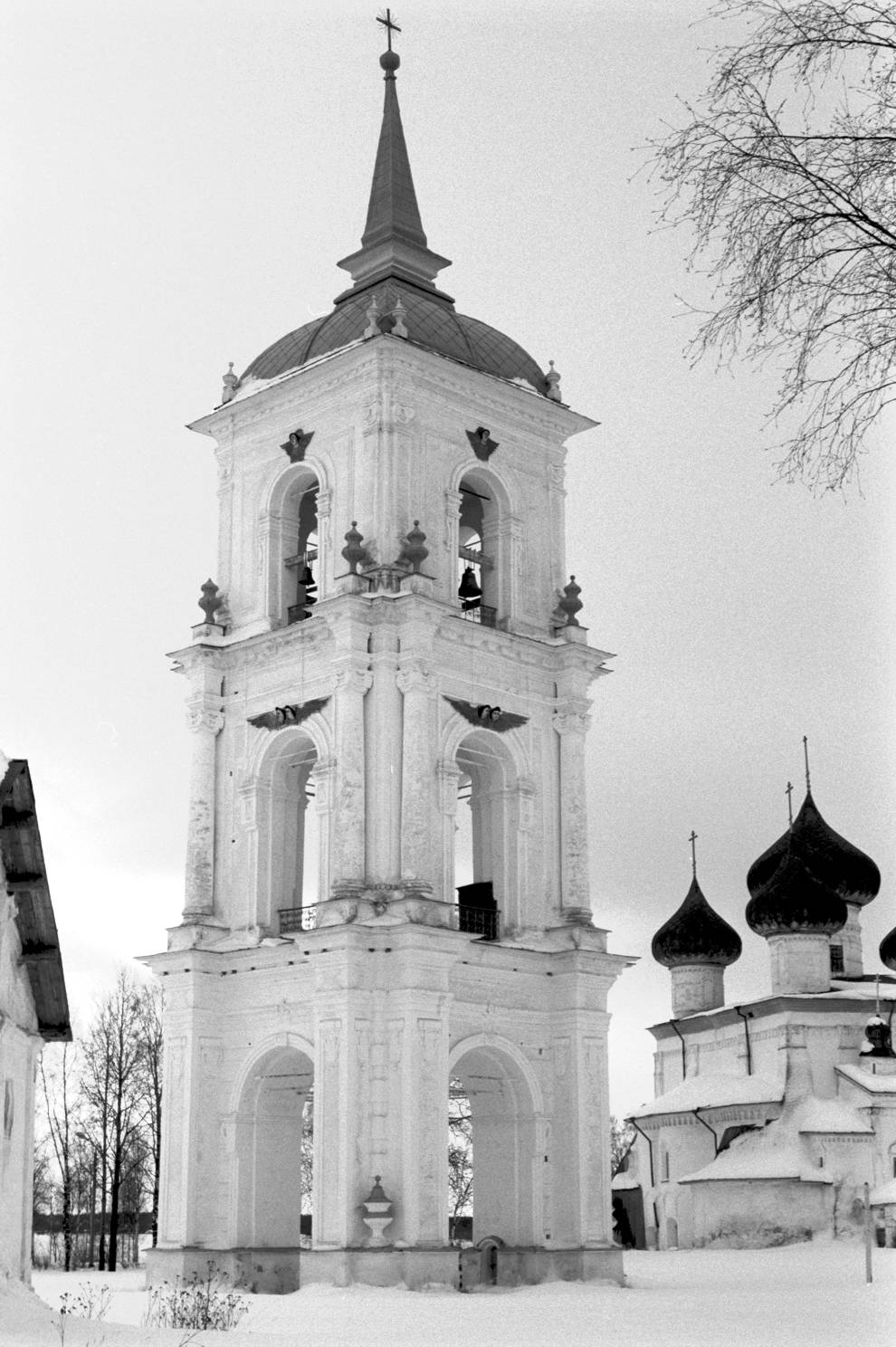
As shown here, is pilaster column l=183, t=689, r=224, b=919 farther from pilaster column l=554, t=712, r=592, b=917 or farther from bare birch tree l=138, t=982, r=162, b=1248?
bare birch tree l=138, t=982, r=162, b=1248

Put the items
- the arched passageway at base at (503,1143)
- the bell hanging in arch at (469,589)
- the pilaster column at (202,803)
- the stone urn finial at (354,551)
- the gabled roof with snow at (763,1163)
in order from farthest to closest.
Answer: the gabled roof with snow at (763,1163)
the bell hanging in arch at (469,589)
the pilaster column at (202,803)
the stone urn finial at (354,551)
the arched passageway at base at (503,1143)

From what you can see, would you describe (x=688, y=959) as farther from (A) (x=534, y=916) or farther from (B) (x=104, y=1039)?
(A) (x=534, y=916)

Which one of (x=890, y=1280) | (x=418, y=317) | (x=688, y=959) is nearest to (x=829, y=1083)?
(x=688, y=959)

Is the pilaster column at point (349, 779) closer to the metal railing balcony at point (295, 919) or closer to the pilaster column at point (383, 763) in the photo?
the pilaster column at point (383, 763)

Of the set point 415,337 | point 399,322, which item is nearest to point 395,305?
point 415,337

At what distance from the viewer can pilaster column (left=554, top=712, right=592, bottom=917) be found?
28.8 metres

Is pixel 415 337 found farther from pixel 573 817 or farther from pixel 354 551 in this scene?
pixel 573 817

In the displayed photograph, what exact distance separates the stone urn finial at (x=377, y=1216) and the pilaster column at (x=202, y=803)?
211 inches

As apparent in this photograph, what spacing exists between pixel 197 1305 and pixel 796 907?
26.1m

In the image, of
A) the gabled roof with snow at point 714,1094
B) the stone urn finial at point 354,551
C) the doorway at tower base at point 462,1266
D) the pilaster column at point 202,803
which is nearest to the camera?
the doorway at tower base at point 462,1266

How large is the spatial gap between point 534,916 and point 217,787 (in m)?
5.07

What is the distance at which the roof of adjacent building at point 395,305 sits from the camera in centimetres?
2995

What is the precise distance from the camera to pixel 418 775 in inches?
1061

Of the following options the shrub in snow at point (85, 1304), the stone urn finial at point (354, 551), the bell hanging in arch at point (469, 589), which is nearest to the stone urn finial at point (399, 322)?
the stone urn finial at point (354, 551)
